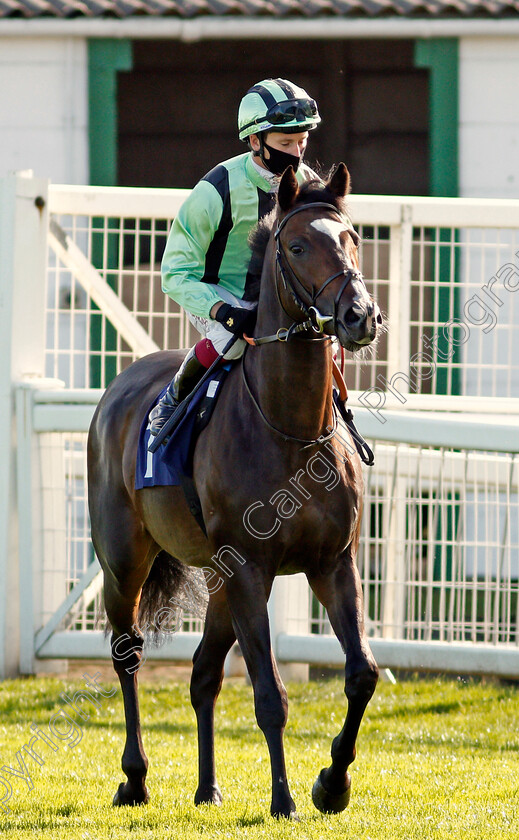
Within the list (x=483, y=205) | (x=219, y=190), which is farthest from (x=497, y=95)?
(x=219, y=190)

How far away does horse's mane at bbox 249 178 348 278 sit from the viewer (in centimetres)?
382

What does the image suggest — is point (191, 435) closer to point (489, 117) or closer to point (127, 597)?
point (127, 597)

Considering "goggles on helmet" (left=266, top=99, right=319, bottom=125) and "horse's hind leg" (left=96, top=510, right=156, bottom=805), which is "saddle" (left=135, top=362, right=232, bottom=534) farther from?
"goggles on helmet" (left=266, top=99, right=319, bottom=125)

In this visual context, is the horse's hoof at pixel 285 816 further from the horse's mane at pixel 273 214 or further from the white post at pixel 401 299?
the white post at pixel 401 299

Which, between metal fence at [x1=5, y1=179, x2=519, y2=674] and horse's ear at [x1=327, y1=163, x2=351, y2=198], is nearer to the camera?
horse's ear at [x1=327, y1=163, x2=351, y2=198]

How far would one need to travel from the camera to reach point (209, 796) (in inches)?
174

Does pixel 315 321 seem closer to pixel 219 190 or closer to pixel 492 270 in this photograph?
pixel 219 190

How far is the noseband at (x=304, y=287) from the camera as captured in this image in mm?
3480

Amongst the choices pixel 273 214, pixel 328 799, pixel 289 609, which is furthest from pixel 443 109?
pixel 328 799

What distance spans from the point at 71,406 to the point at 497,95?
428 centimetres

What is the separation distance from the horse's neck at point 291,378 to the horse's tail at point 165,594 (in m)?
1.39

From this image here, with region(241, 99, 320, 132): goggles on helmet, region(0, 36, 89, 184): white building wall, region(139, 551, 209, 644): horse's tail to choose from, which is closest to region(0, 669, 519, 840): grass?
region(139, 551, 209, 644): horse's tail

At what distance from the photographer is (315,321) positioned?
11.9 ft

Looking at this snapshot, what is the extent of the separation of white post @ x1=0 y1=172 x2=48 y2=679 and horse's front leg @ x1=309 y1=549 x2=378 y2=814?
135 inches
